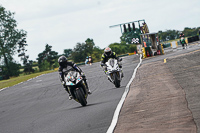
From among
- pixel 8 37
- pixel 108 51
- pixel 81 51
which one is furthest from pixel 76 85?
pixel 81 51

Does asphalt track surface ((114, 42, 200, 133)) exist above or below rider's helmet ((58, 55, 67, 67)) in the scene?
below

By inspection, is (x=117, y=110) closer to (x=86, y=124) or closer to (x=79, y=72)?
(x=86, y=124)

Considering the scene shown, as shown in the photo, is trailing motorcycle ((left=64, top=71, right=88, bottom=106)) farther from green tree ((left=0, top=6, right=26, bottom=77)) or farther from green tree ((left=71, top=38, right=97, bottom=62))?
green tree ((left=71, top=38, right=97, bottom=62))

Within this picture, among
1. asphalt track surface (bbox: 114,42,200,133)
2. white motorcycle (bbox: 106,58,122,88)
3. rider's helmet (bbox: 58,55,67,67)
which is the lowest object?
asphalt track surface (bbox: 114,42,200,133)

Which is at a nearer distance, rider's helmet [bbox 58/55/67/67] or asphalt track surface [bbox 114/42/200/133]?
asphalt track surface [bbox 114/42/200/133]

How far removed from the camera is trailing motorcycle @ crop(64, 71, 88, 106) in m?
12.8

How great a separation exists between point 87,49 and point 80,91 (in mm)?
132062

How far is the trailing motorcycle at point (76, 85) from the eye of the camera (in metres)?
12.8

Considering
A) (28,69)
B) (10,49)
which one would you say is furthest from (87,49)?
(10,49)

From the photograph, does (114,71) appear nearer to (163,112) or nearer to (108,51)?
(108,51)

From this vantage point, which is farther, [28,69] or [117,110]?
[28,69]

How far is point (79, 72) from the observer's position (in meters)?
13.4

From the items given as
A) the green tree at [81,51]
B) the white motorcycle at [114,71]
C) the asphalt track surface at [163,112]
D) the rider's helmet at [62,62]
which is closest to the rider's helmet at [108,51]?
the white motorcycle at [114,71]

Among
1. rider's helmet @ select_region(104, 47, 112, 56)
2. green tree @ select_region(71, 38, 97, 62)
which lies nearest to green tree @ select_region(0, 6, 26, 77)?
green tree @ select_region(71, 38, 97, 62)
